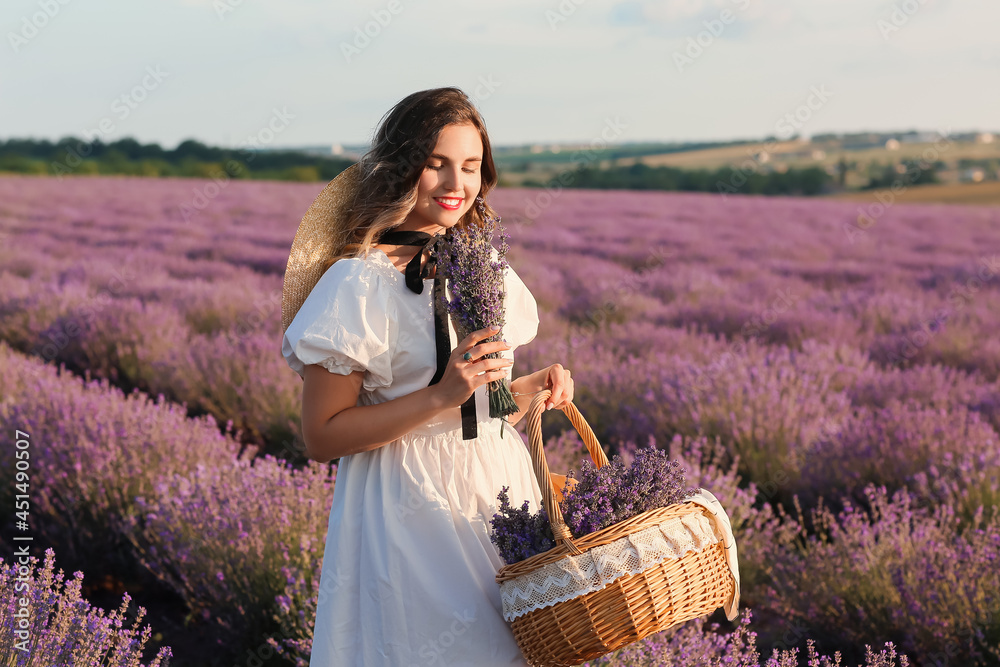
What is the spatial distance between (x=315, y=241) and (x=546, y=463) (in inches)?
30.2

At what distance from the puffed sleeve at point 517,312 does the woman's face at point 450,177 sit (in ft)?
0.63

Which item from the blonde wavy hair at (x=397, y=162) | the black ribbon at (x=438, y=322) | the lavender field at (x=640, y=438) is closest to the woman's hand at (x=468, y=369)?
the black ribbon at (x=438, y=322)

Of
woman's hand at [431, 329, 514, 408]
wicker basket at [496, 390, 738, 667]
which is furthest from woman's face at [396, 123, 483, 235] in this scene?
wicker basket at [496, 390, 738, 667]

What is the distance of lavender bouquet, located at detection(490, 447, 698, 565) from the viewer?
138cm

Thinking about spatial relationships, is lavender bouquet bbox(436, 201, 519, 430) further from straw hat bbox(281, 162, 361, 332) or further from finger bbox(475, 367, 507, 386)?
straw hat bbox(281, 162, 361, 332)

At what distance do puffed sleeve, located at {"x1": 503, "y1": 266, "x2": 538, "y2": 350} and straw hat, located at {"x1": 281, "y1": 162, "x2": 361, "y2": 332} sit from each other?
39 cm

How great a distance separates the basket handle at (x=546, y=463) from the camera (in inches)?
51.7

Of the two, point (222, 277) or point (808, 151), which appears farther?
point (808, 151)

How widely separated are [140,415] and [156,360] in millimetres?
1965

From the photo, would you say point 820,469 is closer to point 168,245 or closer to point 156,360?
point 156,360

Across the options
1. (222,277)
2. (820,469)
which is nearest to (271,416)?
(820,469)

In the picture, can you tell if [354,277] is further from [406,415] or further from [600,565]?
[600,565]

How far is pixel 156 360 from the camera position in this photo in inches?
211

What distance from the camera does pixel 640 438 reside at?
13.4ft
